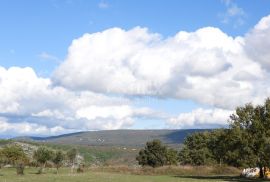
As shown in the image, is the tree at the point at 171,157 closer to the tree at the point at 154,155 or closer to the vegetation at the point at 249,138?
the tree at the point at 154,155

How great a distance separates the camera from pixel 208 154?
155m

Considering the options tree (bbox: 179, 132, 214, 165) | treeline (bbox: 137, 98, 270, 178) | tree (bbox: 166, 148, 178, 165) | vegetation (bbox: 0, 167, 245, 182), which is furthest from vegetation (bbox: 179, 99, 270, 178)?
tree (bbox: 166, 148, 178, 165)

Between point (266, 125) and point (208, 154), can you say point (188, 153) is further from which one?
point (266, 125)

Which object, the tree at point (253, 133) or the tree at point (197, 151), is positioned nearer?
the tree at point (253, 133)

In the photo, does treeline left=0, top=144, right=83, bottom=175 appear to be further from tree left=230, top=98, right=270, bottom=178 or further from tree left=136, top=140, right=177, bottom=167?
tree left=230, top=98, right=270, bottom=178

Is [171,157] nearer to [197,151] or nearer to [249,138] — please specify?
[197,151]

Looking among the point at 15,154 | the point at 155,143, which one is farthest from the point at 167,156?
the point at 15,154

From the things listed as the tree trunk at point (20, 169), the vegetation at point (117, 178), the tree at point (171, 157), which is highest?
the tree at point (171, 157)

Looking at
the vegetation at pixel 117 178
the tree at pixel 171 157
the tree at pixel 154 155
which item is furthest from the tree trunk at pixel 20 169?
the tree at pixel 171 157

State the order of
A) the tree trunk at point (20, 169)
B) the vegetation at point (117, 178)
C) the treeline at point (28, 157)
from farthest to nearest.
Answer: the treeline at point (28, 157)
the tree trunk at point (20, 169)
the vegetation at point (117, 178)

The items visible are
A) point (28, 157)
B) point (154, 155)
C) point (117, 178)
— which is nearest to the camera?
point (117, 178)


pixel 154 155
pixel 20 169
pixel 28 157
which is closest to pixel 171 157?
pixel 154 155

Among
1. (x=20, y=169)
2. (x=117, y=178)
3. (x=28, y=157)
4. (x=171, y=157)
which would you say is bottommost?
(x=117, y=178)

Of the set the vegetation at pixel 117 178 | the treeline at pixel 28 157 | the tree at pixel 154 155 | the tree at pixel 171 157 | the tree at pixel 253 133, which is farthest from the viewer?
the tree at pixel 171 157
